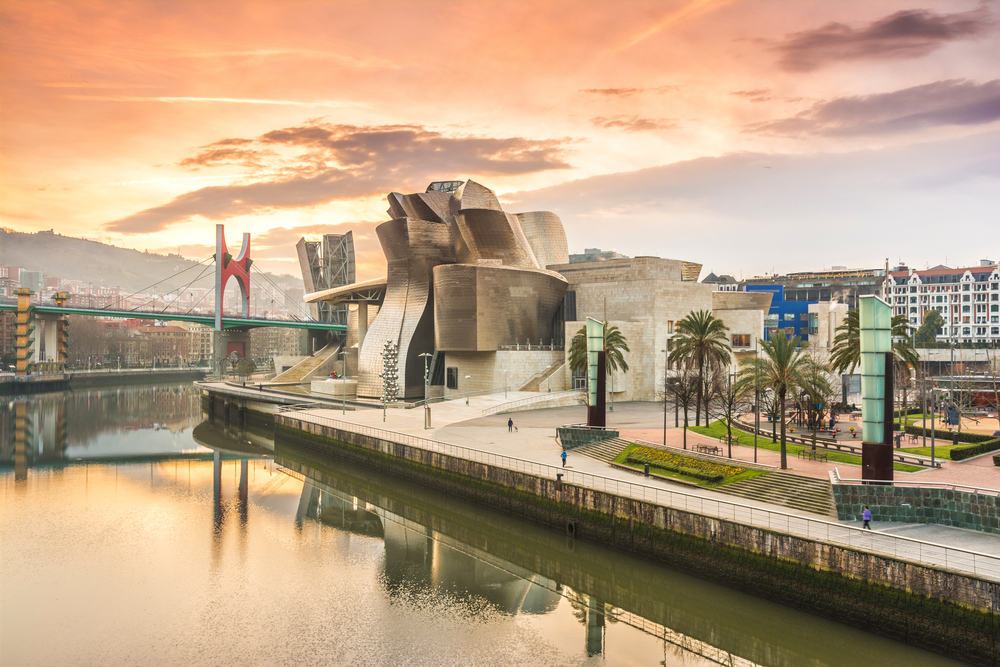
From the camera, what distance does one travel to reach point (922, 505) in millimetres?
17188

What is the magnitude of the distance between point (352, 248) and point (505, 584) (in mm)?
79433

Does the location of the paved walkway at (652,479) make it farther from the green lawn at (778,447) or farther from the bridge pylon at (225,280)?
the bridge pylon at (225,280)

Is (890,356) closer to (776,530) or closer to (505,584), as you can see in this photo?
(776,530)

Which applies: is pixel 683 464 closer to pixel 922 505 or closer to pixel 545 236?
pixel 922 505

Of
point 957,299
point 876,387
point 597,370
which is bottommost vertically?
point 597,370

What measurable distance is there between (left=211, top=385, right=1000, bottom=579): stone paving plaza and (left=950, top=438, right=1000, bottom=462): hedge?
249 millimetres

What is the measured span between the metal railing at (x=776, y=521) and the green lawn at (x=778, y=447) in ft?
14.2

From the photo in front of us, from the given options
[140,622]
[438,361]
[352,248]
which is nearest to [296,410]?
[438,361]

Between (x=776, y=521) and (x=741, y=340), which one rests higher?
(x=741, y=340)

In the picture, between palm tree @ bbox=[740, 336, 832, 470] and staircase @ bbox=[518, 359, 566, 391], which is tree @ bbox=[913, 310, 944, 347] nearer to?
staircase @ bbox=[518, 359, 566, 391]

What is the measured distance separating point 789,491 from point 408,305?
3877 cm

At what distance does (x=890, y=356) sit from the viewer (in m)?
18.6

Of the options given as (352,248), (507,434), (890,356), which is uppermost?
(352,248)

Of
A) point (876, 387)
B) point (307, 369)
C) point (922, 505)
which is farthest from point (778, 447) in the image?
point (307, 369)
